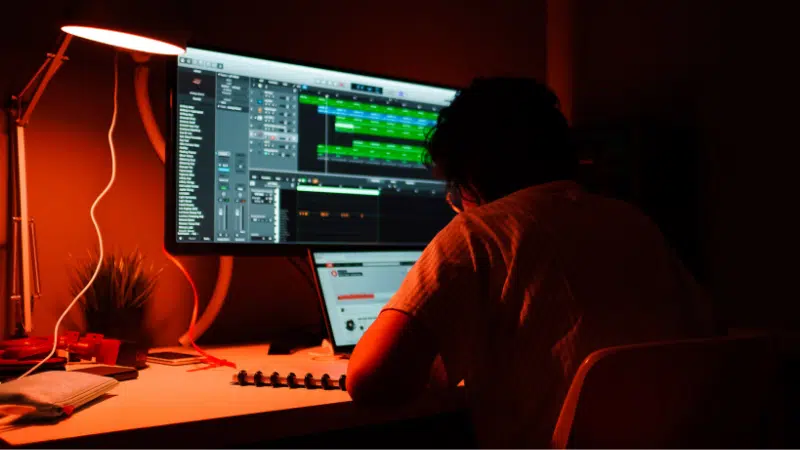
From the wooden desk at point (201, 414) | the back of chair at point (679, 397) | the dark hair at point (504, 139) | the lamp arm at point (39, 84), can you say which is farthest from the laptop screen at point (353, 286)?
the back of chair at point (679, 397)

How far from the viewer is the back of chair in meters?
0.78

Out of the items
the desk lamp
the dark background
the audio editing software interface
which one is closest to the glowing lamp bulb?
the desk lamp

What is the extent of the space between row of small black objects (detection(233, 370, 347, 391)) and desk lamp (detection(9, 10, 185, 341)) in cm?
44

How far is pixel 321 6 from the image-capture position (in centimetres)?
190

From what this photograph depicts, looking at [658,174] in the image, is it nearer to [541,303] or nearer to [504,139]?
[504,139]

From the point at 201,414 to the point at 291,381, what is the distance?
0.21 metres

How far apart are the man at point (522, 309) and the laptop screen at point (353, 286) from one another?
1.62 feet

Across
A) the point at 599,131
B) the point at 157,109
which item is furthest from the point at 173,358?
the point at 599,131

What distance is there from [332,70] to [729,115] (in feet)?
3.17

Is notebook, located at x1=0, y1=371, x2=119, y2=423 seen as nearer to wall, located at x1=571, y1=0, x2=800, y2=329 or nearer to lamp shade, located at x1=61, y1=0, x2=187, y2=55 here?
lamp shade, located at x1=61, y1=0, x2=187, y2=55

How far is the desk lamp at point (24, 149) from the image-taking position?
1.29 metres

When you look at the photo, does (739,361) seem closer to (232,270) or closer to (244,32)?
(232,270)

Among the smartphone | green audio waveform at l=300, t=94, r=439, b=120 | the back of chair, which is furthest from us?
green audio waveform at l=300, t=94, r=439, b=120

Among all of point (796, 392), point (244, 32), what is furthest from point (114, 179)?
point (796, 392)
